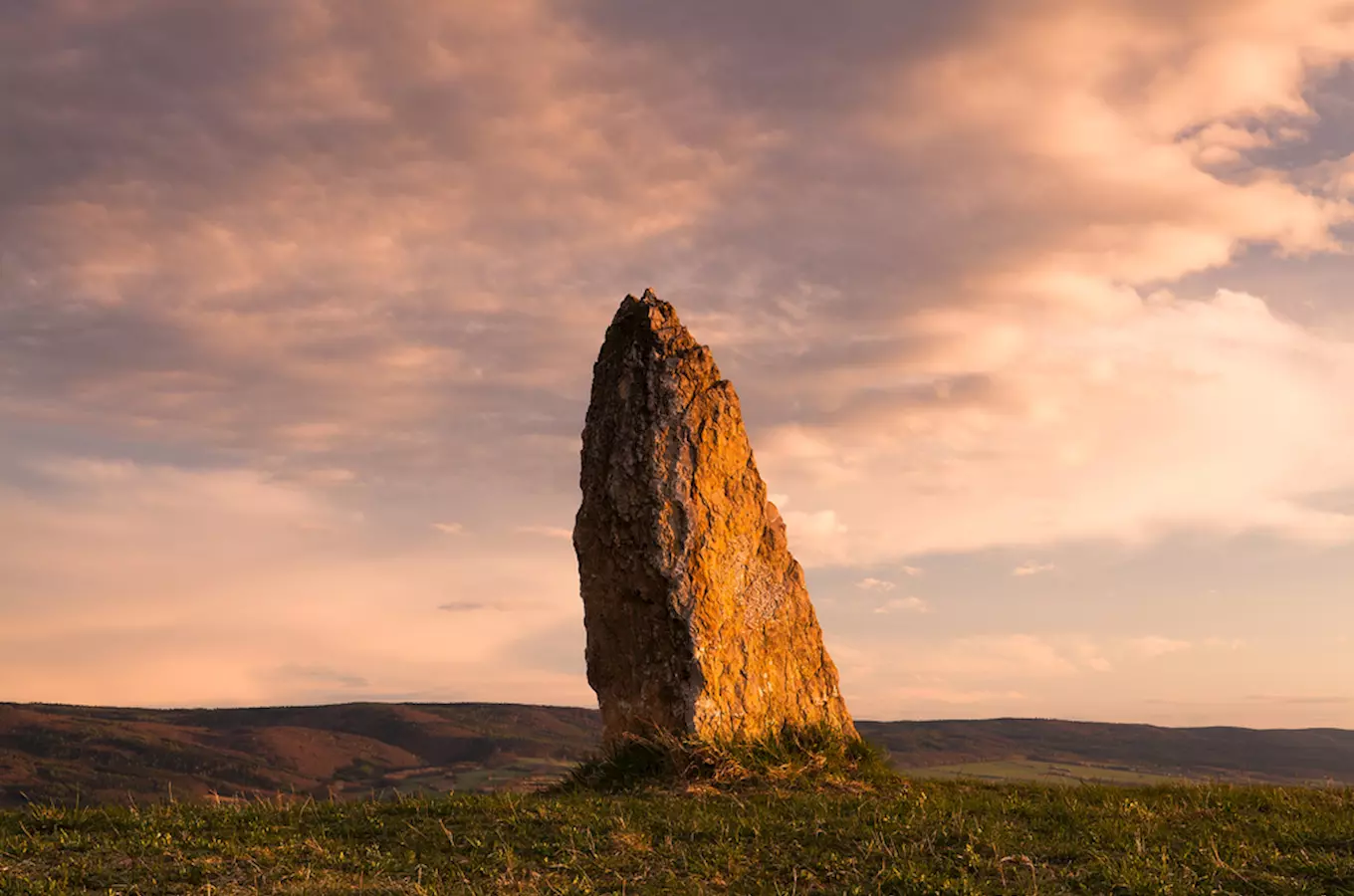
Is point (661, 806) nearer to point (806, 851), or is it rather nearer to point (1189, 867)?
point (806, 851)

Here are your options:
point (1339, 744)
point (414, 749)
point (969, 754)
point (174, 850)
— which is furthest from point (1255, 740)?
point (174, 850)

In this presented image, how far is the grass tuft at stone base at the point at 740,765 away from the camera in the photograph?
52.5 feet

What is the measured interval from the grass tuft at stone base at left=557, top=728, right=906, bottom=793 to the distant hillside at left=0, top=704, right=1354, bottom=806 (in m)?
46.5

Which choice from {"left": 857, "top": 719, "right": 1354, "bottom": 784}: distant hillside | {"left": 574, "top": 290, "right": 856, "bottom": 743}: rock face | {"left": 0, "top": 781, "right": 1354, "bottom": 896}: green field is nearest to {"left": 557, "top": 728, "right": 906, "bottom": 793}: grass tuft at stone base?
{"left": 574, "top": 290, "right": 856, "bottom": 743}: rock face

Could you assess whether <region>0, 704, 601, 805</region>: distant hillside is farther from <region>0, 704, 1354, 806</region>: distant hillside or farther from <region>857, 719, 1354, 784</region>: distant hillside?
<region>857, 719, 1354, 784</region>: distant hillside

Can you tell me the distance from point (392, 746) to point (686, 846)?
78.5 meters

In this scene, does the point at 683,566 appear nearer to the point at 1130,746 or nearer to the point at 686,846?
the point at 686,846

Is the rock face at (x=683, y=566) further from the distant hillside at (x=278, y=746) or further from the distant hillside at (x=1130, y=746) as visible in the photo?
the distant hillside at (x=1130, y=746)

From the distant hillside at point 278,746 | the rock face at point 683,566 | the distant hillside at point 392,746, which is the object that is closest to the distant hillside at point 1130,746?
the distant hillside at point 392,746

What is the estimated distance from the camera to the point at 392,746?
85000mm

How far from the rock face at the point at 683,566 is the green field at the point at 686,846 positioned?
2.13m

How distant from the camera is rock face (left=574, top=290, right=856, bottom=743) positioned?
17.1 metres

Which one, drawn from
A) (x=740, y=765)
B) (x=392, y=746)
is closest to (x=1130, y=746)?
(x=392, y=746)

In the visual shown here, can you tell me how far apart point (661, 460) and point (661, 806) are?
19.4 ft
